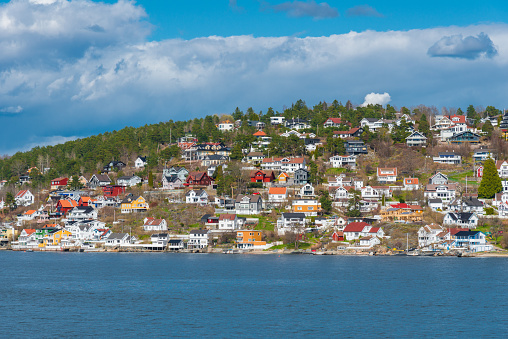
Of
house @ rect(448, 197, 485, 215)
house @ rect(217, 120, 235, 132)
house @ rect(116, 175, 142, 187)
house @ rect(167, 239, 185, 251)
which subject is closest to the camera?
house @ rect(167, 239, 185, 251)

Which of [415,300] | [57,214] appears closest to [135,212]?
[57,214]

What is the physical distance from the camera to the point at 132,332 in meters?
36.9

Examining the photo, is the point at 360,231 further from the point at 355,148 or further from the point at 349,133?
the point at 349,133

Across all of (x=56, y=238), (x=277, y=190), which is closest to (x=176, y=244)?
(x=277, y=190)

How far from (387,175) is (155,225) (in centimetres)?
3322

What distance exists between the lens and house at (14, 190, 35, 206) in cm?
10475

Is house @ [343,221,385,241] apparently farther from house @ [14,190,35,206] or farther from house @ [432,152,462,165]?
house @ [14,190,35,206]

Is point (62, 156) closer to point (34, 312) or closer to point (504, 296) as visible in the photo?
point (34, 312)

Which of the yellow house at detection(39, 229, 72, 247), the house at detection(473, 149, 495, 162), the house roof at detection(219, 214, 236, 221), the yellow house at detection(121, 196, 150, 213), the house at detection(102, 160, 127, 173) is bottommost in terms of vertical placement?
the yellow house at detection(39, 229, 72, 247)

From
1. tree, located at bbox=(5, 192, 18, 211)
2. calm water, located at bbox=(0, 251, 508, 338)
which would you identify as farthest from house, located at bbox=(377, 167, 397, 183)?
tree, located at bbox=(5, 192, 18, 211)

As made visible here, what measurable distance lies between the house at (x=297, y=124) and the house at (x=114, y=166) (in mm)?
32524

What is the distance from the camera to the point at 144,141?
12406cm

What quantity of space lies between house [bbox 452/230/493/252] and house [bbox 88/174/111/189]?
5795cm

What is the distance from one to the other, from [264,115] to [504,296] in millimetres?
91259
